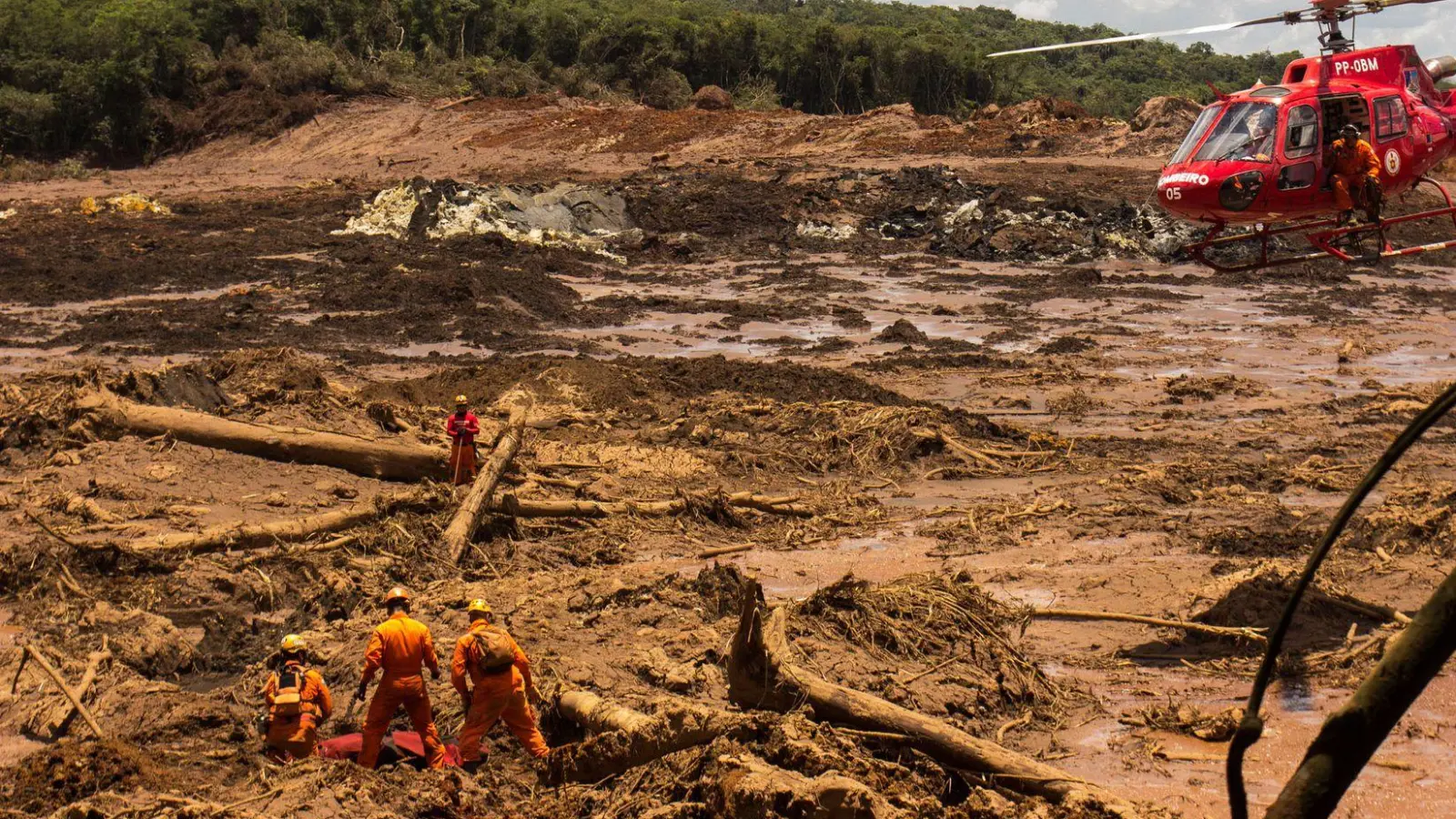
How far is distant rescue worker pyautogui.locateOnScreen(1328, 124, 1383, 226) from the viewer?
12.0 meters

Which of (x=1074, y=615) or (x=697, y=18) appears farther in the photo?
(x=697, y=18)

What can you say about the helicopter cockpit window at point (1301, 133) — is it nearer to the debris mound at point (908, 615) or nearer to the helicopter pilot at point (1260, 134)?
the helicopter pilot at point (1260, 134)

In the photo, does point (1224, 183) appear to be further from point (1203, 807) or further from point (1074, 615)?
point (1203, 807)

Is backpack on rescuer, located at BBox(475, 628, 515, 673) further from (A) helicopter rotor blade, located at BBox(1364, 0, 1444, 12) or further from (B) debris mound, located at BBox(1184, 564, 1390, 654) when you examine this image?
(A) helicopter rotor blade, located at BBox(1364, 0, 1444, 12)

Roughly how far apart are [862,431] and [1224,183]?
455 cm

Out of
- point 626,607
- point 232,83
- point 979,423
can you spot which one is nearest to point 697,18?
point 232,83

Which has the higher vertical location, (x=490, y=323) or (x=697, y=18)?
(x=697, y=18)

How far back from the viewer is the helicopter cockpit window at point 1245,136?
12195 mm

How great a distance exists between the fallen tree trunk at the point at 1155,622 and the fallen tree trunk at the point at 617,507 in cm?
366

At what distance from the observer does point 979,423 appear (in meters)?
15.4

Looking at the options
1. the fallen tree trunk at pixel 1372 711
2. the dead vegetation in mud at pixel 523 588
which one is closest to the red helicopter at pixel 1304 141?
the dead vegetation in mud at pixel 523 588

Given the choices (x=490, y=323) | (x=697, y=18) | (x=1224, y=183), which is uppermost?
(x=697, y=18)

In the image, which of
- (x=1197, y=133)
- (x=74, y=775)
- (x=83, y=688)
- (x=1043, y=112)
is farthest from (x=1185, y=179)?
(x=1043, y=112)

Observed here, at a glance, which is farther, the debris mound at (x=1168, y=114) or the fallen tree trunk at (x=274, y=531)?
the debris mound at (x=1168, y=114)
